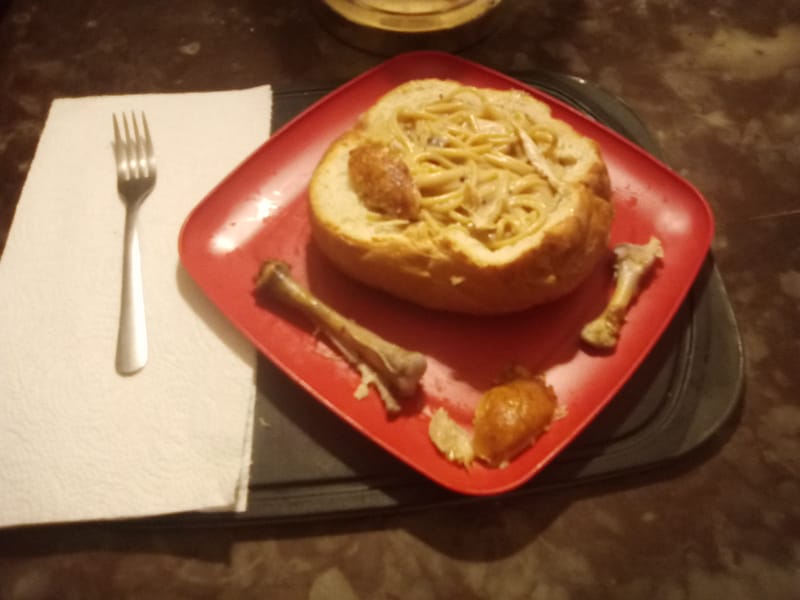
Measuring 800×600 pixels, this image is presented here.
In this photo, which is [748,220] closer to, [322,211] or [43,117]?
[322,211]

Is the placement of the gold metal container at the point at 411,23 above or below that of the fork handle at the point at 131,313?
above

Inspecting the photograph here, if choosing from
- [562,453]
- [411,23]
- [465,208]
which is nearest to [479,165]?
[465,208]

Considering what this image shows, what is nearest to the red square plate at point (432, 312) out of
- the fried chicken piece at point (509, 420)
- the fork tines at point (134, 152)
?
the fried chicken piece at point (509, 420)

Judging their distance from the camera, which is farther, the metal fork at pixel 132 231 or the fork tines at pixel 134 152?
the fork tines at pixel 134 152

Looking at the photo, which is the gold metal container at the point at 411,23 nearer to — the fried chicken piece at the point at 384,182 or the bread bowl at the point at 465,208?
the bread bowl at the point at 465,208

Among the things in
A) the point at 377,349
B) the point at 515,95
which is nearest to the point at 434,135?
the point at 515,95

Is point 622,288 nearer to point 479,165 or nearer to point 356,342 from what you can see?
point 479,165
